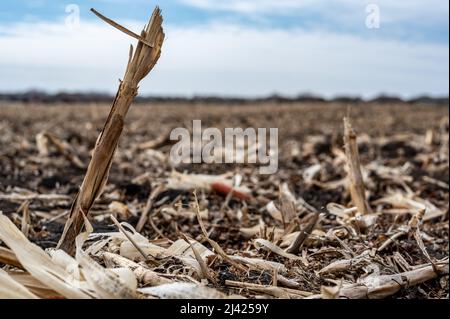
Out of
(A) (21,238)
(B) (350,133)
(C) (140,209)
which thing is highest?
(B) (350,133)

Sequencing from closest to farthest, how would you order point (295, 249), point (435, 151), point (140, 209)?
point (295, 249) < point (140, 209) < point (435, 151)

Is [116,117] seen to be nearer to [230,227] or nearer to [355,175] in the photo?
[230,227]

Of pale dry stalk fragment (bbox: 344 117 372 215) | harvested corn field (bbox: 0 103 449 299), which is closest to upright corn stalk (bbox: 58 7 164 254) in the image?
harvested corn field (bbox: 0 103 449 299)

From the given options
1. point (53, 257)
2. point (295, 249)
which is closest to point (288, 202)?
point (295, 249)

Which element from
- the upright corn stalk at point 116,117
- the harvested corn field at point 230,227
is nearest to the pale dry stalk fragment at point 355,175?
the harvested corn field at point 230,227

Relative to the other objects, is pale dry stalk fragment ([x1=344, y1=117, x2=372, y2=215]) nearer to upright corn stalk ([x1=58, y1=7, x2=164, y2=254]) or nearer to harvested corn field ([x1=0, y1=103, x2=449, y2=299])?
harvested corn field ([x1=0, y1=103, x2=449, y2=299])

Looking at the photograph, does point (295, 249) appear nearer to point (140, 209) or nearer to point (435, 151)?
point (140, 209)

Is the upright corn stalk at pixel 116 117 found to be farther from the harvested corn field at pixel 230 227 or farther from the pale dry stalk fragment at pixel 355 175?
the pale dry stalk fragment at pixel 355 175

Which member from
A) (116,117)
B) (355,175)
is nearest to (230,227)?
(355,175)
